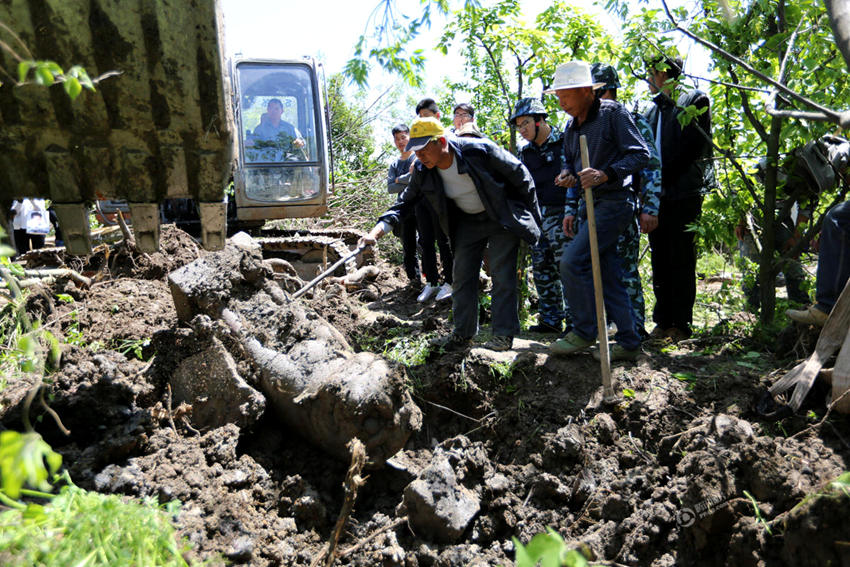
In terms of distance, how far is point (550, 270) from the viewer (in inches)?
219

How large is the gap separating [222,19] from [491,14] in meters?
3.61

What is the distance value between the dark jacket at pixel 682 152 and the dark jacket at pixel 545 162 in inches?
35.2

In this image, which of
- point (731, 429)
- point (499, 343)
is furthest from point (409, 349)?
point (731, 429)

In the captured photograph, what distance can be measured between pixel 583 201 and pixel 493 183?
2.05 ft

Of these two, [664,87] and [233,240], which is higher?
[664,87]

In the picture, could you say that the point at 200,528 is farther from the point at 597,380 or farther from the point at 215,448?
the point at 597,380

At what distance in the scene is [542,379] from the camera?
4.09 metres

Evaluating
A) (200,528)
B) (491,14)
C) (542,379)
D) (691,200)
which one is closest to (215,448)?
(200,528)

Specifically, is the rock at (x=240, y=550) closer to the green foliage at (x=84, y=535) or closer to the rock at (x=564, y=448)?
the green foliage at (x=84, y=535)

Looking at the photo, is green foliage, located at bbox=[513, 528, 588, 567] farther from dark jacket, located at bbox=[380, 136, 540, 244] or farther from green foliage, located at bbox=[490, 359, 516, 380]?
dark jacket, located at bbox=[380, 136, 540, 244]

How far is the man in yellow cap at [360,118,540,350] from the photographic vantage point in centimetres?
448

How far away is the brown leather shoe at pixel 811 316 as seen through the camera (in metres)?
3.40

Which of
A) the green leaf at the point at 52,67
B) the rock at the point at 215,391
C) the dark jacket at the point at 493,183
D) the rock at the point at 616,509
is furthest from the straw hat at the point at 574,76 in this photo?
the green leaf at the point at 52,67

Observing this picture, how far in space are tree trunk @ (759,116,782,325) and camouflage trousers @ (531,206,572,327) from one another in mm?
1430
